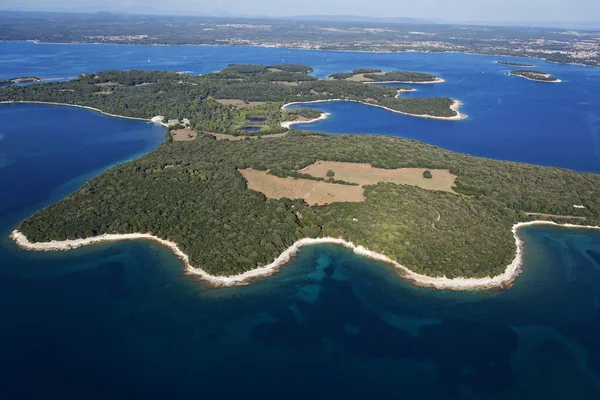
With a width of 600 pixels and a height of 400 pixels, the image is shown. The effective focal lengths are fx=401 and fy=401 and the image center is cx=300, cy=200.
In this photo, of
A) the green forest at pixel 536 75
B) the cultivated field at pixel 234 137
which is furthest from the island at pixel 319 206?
the green forest at pixel 536 75

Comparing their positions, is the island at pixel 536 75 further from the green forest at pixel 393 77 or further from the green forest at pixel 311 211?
the green forest at pixel 311 211

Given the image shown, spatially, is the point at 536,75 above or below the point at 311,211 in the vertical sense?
above

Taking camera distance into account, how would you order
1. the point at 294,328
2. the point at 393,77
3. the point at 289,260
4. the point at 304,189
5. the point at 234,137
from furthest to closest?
the point at 393,77
the point at 234,137
the point at 304,189
the point at 289,260
the point at 294,328

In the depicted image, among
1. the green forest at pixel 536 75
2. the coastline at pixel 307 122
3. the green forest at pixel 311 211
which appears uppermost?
the green forest at pixel 536 75

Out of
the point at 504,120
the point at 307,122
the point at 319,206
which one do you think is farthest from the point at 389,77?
the point at 319,206

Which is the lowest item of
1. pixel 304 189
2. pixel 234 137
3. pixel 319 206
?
pixel 319 206

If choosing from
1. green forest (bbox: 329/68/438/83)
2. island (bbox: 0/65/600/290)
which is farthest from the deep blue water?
island (bbox: 0/65/600/290)

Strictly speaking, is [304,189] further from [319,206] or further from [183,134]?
[183,134]
